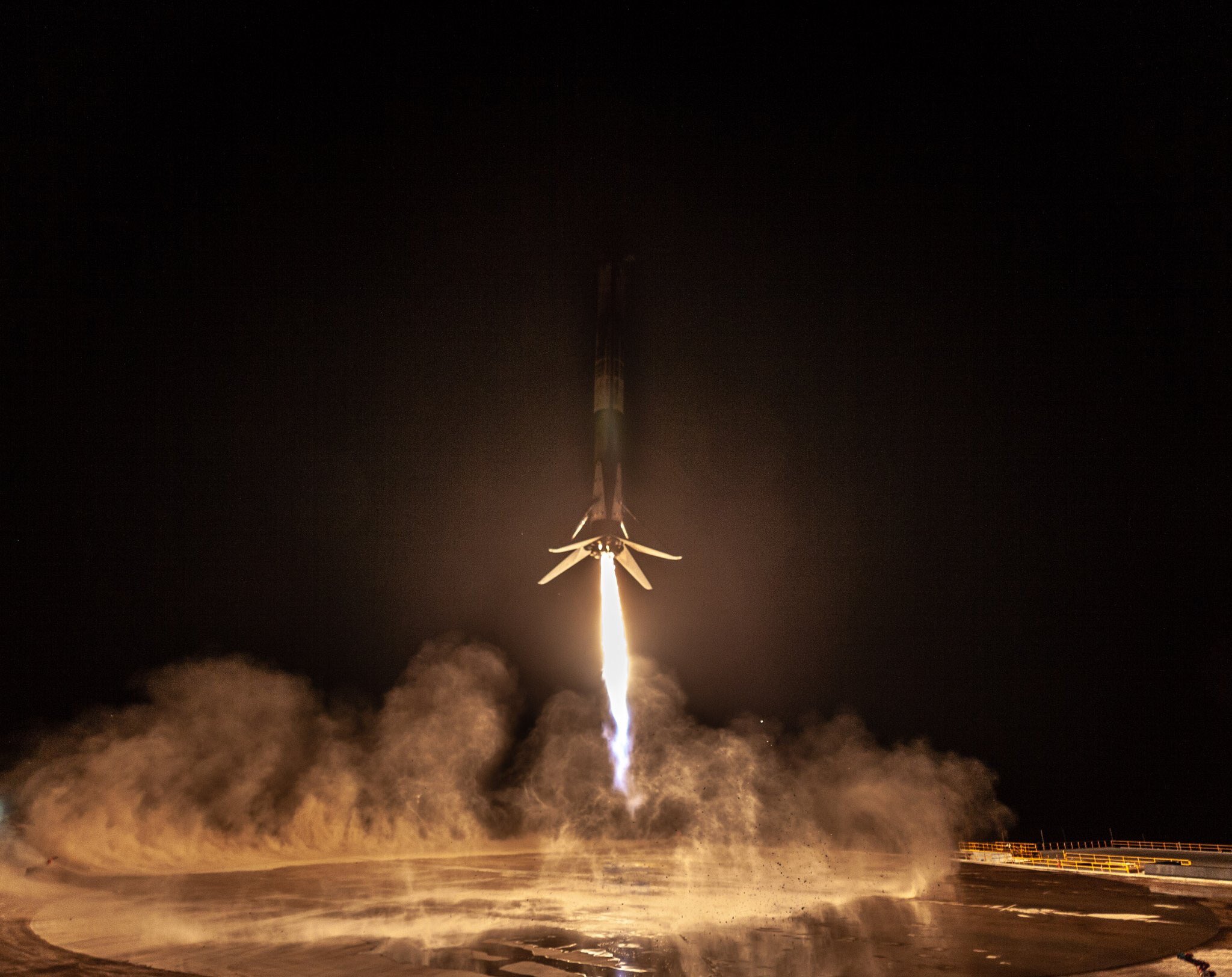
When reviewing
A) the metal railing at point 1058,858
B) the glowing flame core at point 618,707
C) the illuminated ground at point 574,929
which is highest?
the glowing flame core at point 618,707

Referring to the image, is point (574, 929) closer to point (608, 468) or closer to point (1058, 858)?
point (608, 468)

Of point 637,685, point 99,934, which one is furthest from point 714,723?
point 99,934

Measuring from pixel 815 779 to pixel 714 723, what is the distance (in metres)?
5.87

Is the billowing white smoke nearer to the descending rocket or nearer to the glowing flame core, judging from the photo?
the glowing flame core

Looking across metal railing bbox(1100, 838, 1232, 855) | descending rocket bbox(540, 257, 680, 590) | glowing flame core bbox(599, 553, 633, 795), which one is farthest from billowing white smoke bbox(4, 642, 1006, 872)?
descending rocket bbox(540, 257, 680, 590)

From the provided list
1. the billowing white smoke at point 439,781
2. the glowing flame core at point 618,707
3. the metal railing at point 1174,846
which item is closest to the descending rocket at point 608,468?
the glowing flame core at point 618,707

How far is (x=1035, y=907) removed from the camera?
59.3 feet

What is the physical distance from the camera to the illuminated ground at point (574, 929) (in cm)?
1169

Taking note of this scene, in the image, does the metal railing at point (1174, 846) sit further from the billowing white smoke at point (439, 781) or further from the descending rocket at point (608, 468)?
the descending rocket at point (608, 468)

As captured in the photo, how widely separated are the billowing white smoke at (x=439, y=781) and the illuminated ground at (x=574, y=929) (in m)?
7.82

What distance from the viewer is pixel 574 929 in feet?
46.8

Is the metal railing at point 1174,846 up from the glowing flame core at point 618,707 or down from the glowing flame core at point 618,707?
down

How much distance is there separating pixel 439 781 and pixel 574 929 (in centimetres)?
2403

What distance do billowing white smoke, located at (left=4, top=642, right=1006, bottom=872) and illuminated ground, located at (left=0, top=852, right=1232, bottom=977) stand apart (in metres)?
7.82
